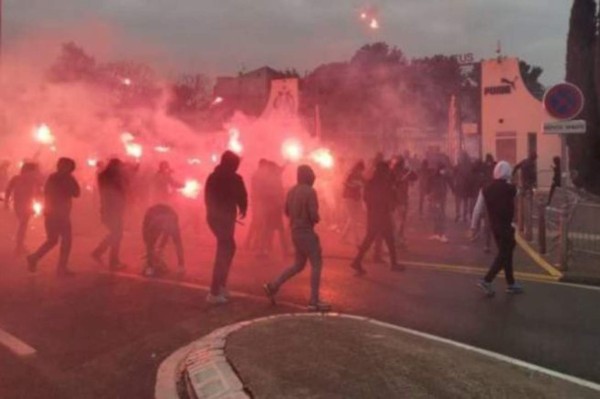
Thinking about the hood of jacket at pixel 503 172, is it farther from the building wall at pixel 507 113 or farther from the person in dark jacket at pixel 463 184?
the building wall at pixel 507 113

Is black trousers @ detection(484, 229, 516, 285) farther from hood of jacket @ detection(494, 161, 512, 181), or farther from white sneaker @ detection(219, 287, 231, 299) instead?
white sneaker @ detection(219, 287, 231, 299)

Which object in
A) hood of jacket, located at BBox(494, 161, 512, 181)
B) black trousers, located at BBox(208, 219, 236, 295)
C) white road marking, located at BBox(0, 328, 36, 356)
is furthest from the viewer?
hood of jacket, located at BBox(494, 161, 512, 181)

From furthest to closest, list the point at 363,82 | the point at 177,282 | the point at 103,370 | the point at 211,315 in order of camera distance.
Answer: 1. the point at 363,82
2. the point at 177,282
3. the point at 211,315
4. the point at 103,370

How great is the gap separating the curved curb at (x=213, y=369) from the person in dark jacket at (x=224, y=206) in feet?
4.67

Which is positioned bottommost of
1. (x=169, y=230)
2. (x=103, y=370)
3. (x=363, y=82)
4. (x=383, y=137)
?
(x=103, y=370)

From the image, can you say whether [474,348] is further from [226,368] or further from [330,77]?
[330,77]

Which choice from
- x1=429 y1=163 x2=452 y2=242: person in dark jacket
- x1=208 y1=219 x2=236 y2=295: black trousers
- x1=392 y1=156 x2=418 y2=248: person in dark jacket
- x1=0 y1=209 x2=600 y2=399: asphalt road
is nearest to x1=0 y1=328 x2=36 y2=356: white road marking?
x1=0 y1=209 x2=600 y2=399: asphalt road

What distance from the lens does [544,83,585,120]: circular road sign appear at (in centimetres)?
1058

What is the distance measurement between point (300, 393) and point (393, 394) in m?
0.64

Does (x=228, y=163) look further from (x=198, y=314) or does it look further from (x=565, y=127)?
(x=565, y=127)

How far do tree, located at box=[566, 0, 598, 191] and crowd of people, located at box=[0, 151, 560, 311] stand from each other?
694cm

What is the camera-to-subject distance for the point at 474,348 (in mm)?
6105

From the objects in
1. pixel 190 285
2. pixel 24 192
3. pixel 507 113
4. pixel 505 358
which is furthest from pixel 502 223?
pixel 507 113

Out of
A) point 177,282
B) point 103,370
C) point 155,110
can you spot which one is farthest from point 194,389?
point 155,110
